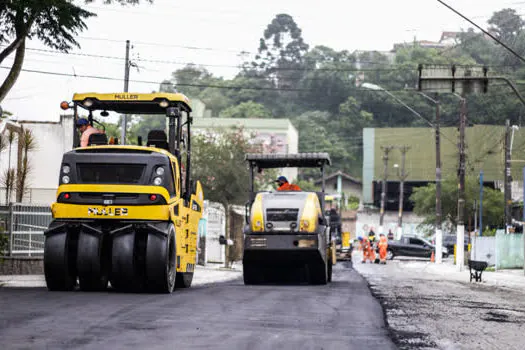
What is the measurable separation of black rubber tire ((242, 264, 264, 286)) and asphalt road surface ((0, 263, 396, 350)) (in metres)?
5.87

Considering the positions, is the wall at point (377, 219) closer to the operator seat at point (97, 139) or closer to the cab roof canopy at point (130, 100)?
the cab roof canopy at point (130, 100)

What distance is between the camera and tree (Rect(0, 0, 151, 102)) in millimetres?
18922

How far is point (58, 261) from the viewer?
14.6m

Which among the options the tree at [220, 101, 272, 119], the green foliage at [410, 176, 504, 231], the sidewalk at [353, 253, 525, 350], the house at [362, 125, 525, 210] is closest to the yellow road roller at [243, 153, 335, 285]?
the sidewalk at [353, 253, 525, 350]

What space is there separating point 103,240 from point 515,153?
67842mm

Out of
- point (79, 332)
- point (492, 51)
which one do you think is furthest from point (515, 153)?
point (79, 332)

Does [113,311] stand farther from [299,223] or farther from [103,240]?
[299,223]

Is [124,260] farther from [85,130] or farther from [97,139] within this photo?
[85,130]

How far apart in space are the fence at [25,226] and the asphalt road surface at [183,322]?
9556 mm

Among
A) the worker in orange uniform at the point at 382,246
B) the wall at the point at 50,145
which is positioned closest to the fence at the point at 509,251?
the worker in orange uniform at the point at 382,246

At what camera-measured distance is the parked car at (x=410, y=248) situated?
5822cm

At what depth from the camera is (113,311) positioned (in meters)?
11.4

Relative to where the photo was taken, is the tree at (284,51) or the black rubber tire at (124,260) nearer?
the black rubber tire at (124,260)

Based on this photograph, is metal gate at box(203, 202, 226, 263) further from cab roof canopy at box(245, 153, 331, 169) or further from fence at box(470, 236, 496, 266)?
cab roof canopy at box(245, 153, 331, 169)
